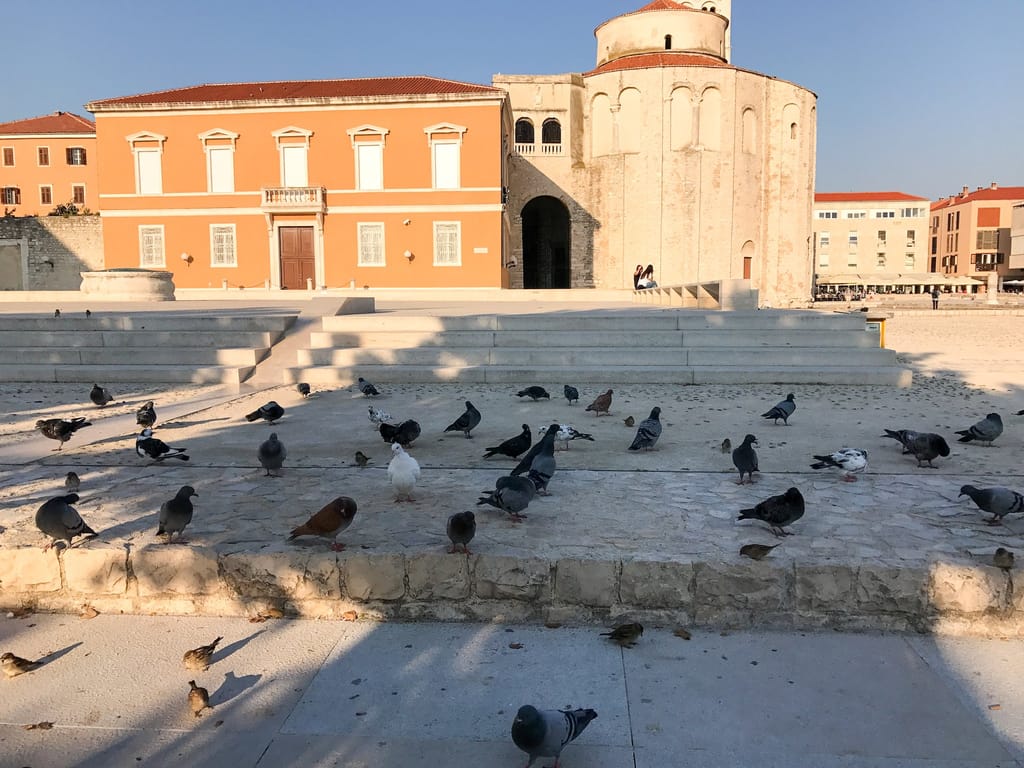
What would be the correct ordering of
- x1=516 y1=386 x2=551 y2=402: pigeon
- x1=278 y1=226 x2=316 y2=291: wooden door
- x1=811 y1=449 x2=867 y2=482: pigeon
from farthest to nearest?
1. x1=278 y1=226 x2=316 y2=291: wooden door
2. x1=516 y1=386 x2=551 y2=402: pigeon
3. x1=811 y1=449 x2=867 y2=482: pigeon

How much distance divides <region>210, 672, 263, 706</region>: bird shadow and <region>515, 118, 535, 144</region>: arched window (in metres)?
44.9

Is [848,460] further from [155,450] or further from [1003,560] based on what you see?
[155,450]

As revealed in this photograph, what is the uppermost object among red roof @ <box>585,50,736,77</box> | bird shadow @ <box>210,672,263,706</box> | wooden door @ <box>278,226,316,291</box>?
red roof @ <box>585,50,736,77</box>

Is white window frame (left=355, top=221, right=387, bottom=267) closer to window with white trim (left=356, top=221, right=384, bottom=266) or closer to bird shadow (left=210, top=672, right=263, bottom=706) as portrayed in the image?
window with white trim (left=356, top=221, right=384, bottom=266)

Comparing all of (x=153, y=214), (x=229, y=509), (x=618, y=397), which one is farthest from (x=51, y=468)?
(x=153, y=214)

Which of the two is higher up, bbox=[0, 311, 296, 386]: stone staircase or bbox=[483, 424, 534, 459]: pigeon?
bbox=[0, 311, 296, 386]: stone staircase

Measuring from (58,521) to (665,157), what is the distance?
42.7m

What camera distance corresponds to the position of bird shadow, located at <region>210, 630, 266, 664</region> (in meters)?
3.64

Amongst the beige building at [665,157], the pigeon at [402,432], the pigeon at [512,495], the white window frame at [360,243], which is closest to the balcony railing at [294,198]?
the white window frame at [360,243]

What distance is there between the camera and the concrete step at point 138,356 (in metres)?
12.6

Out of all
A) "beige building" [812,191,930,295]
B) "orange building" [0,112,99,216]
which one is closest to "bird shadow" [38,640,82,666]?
"orange building" [0,112,99,216]

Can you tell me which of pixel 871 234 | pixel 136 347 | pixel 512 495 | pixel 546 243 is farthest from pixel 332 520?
→ pixel 871 234

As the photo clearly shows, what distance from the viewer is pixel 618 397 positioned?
10.4 meters

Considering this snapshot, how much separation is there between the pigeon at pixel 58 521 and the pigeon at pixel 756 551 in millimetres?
3844
